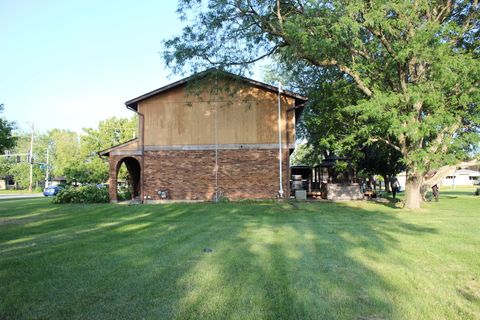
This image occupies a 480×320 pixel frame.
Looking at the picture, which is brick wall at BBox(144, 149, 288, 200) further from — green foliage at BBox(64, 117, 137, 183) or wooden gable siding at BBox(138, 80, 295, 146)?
green foliage at BBox(64, 117, 137, 183)

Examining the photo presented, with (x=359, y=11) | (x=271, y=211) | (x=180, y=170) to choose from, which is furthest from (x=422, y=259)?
(x=180, y=170)

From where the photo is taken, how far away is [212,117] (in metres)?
21.8

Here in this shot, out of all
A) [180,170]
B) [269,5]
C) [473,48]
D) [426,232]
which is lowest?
[426,232]

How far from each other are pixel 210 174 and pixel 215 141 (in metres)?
1.89

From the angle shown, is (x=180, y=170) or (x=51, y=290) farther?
(x=180, y=170)

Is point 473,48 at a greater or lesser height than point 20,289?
greater

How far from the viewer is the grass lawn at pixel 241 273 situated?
4246 millimetres

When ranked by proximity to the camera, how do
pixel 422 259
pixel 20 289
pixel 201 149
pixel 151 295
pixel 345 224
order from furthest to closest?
pixel 201 149 < pixel 345 224 < pixel 422 259 < pixel 20 289 < pixel 151 295

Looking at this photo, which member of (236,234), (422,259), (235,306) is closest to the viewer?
(235,306)

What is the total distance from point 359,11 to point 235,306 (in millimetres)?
14241

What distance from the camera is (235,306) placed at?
14.1 ft

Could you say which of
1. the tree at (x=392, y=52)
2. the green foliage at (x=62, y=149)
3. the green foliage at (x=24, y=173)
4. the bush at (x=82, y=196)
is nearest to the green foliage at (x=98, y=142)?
the green foliage at (x=62, y=149)

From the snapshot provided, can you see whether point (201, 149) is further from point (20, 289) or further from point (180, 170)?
point (20, 289)

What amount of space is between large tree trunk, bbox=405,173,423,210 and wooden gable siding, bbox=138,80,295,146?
257 inches
